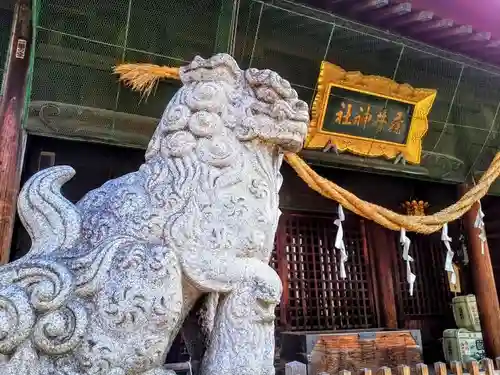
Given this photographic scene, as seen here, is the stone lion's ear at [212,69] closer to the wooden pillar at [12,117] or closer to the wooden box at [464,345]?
the wooden pillar at [12,117]

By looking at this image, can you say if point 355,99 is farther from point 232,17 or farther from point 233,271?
point 233,271

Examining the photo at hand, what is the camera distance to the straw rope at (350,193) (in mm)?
3973

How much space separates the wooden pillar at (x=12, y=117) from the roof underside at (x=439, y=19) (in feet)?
9.13

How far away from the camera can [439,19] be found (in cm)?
458

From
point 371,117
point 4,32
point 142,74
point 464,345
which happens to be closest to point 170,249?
point 142,74

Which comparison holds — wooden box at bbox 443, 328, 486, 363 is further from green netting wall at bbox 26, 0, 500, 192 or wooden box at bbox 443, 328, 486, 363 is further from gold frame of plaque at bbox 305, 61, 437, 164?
green netting wall at bbox 26, 0, 500, 192

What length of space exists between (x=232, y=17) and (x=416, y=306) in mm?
5593

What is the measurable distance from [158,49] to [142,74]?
0.33m

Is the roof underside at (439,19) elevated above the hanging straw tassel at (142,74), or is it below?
above

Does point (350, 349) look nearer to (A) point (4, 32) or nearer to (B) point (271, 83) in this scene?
(B) point (271, 83)

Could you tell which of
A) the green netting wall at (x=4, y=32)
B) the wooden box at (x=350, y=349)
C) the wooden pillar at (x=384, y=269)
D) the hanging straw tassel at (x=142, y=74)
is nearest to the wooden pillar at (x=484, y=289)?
the wooden box at (x=350, y=349)

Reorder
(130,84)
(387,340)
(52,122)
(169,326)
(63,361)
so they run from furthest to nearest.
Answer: (387,340)
(130,84)
(52,122)
(169,326)
(63,361)

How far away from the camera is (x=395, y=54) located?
4961 millimetres

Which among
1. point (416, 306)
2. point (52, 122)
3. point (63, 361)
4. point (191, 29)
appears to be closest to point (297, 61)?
point (191, 29)
